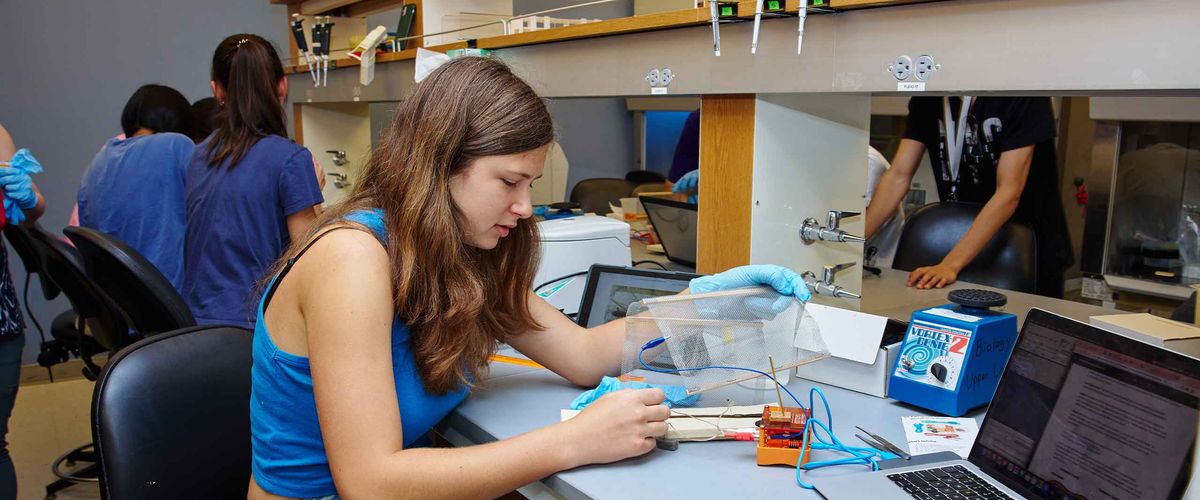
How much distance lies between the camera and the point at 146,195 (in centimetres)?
266

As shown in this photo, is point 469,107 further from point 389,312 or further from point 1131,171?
point 1131,171

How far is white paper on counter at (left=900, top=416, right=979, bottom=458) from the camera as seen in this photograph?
3.79 feet

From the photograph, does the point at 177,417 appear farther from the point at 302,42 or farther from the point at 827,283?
the point at 302,42

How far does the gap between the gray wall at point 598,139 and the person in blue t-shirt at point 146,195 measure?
2949mm

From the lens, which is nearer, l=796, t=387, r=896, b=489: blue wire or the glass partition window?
l=796, t=387, r=896, b=489: blue wire

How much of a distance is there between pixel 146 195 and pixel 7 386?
922 mm

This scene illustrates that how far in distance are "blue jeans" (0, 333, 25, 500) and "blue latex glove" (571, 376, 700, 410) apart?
136 cm

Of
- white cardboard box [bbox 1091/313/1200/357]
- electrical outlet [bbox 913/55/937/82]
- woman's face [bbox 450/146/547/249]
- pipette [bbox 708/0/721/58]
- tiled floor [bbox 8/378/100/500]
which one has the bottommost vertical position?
tiled floor [bbox 8/378/100/500]

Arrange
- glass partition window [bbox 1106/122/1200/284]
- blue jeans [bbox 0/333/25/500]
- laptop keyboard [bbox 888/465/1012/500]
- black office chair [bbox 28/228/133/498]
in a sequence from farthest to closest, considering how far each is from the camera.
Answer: glass partition window [bbox 1106/122/1200/284]
black office chair [bbox 28/228/133/498]
blue jeans [bbox 0/333/25/500]
laptop keyboard [bbox 888/465/1012/500]

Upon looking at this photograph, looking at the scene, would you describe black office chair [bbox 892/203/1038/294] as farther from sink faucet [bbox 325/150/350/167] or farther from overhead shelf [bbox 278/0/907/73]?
sink faucet [bbox 325/150/350/167]

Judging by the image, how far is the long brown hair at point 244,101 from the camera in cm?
211

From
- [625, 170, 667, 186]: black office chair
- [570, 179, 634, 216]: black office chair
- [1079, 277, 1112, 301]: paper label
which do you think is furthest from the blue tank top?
[625, 170, 667, 186]: black office chair

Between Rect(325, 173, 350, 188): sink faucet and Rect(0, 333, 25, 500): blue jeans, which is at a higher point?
Rect(325, 173, 350, 188): sink faucet

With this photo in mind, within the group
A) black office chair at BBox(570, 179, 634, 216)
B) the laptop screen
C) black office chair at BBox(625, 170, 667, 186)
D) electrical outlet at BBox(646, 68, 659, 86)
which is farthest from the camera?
black office chair at BBox(625, 170, 667, 186)
